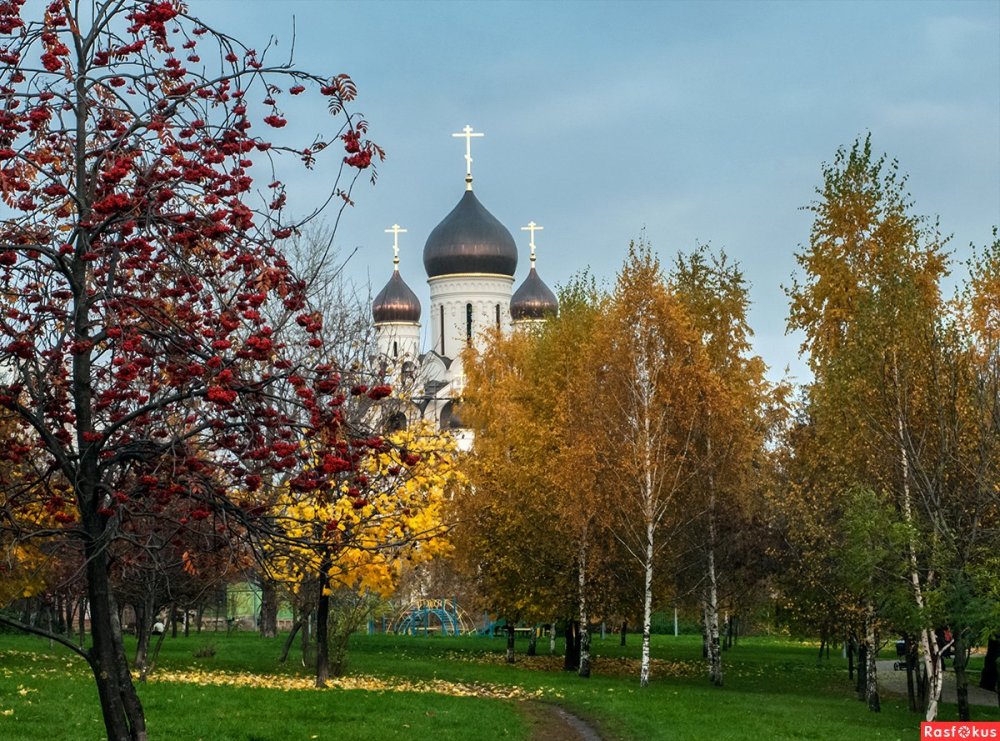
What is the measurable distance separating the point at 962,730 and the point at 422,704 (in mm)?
8962

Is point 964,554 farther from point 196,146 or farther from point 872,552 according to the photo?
point 196,146

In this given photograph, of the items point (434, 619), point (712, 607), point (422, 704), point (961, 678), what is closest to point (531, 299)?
point (434, 619)

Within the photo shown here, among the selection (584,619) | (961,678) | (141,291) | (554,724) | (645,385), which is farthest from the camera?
(584,619)

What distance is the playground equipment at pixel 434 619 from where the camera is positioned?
67750 mm

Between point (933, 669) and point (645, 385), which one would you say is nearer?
point (933, 669)

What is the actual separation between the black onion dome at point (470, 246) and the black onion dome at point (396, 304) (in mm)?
6006

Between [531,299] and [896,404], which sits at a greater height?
[531,299]

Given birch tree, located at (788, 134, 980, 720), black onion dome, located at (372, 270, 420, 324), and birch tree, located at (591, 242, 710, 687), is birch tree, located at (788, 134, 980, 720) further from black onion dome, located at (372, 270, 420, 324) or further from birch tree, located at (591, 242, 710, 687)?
black onion dome, located at (372, 270, 420, 324)

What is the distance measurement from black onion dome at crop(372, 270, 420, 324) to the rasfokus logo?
7308cm

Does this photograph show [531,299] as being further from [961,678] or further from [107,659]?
[107,659]

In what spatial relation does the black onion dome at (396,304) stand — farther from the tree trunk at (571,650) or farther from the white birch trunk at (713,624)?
the white birch trunk at (713,624)

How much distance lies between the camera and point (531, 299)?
86562 mm

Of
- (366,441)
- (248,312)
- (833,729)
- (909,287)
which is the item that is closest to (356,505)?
(366,441)

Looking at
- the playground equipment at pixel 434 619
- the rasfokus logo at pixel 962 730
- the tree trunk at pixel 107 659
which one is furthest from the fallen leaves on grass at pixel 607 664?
the tree trunk at pixel 107 659
